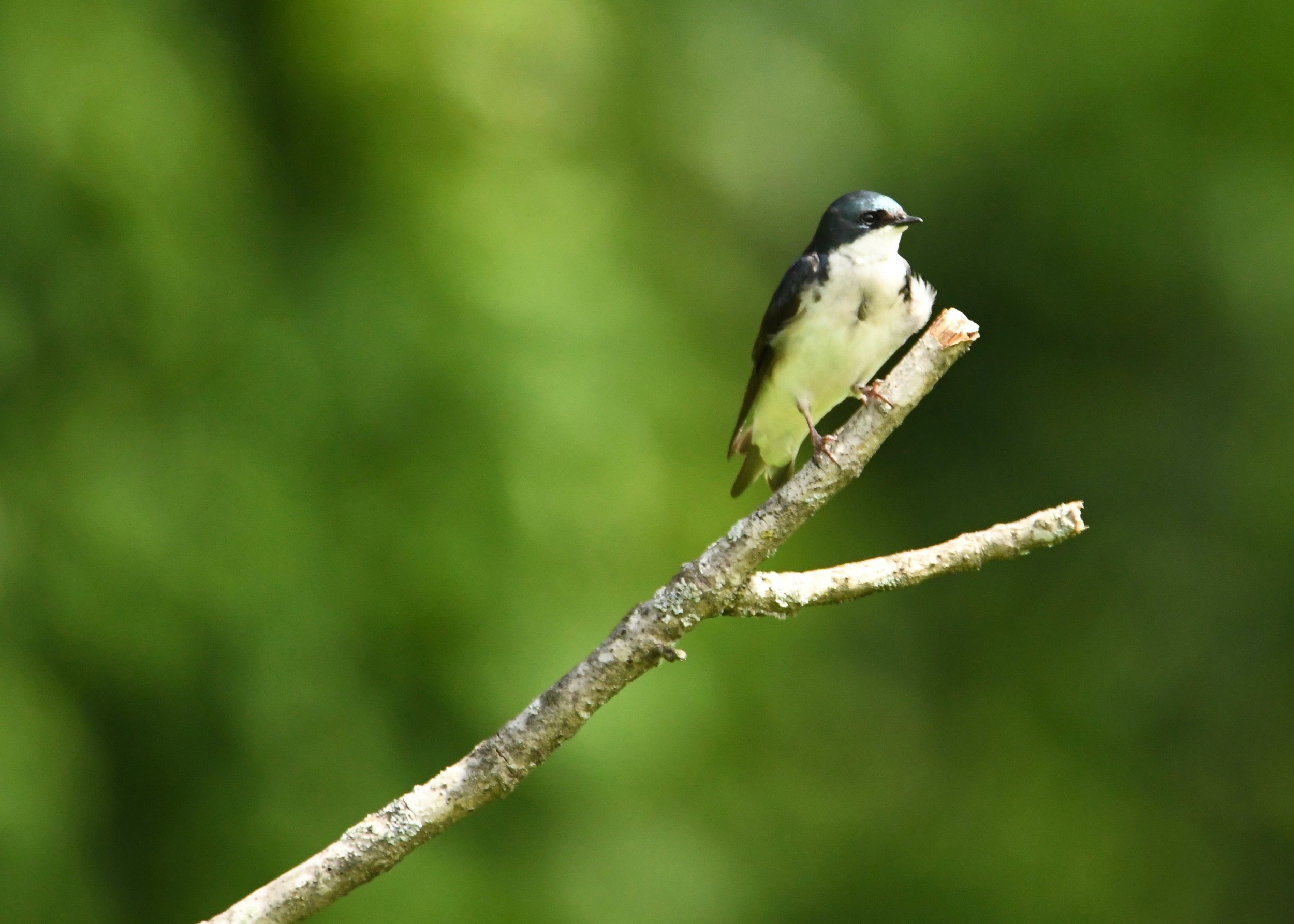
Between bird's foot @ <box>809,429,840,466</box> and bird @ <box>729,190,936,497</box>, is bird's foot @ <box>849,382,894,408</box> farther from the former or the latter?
bird @ <box>729,190,936,497</box>

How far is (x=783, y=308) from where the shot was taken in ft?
13.6

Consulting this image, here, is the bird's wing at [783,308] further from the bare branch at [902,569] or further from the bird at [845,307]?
the bare branch at [902,569]

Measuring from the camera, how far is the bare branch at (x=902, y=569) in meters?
2.78

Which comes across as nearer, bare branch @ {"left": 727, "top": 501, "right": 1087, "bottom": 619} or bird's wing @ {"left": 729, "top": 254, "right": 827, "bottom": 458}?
bare branch @ {"left": 727, "top": 501, "right": 1087, "bottom": 619}

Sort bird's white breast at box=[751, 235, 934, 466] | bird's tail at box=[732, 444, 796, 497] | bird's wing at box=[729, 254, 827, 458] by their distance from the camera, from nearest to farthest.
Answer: bird's white breast at box=[751, 235, 934, 466], bird's wing at box=[729, 254, 827, 458], bird's tail at box=[732, 444, 796, 497]

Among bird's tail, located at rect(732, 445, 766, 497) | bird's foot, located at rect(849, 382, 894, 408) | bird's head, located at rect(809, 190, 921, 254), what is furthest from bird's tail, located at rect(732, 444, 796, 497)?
bird's foot, located at rect(849, 382, 894, 408)

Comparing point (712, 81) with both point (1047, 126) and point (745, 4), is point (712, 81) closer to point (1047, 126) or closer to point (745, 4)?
point (745, 4)

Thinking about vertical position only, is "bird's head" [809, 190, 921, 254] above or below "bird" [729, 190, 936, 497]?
above

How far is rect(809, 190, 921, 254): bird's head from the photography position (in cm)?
398

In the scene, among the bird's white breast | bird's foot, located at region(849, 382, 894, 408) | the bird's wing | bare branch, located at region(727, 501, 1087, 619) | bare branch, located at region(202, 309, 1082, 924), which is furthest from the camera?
the bird's wing

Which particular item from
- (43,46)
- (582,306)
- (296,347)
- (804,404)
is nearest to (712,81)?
(582,306)

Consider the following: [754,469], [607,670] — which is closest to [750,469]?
[754,469]

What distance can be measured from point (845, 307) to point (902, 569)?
4.20ft

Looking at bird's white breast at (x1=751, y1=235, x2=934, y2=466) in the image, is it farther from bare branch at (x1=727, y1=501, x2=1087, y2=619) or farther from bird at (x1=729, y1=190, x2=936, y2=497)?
bare branch at (x1=727, y1=501, x2=1087, y2=619)
